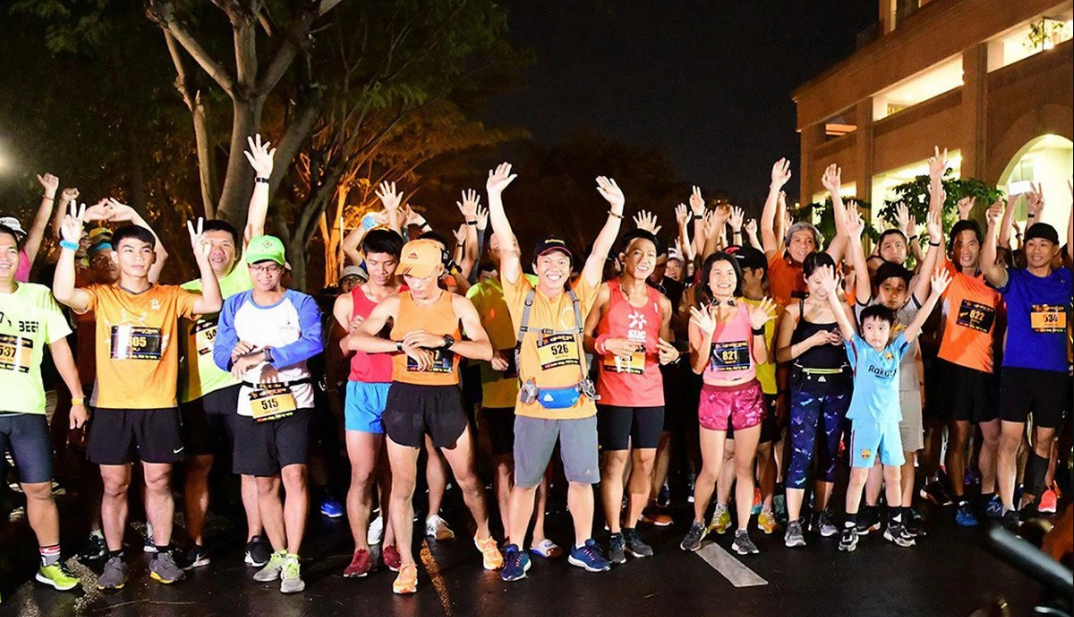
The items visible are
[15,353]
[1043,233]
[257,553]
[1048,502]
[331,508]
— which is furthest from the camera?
[331,508]

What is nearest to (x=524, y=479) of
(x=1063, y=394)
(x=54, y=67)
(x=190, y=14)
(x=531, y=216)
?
(x=1063, y=394)

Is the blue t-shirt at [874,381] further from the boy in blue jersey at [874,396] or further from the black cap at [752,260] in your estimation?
the black cap at [752,260]

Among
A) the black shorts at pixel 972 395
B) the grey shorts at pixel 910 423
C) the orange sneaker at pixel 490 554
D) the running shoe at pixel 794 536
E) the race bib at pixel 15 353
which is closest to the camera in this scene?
the race bib at pixel 15 353

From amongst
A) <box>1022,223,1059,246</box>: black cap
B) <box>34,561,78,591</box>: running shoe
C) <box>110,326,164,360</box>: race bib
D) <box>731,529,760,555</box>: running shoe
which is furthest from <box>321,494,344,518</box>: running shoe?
<box>1022,223,1059,246</box>: black cap

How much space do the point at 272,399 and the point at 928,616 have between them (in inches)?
Result: 161

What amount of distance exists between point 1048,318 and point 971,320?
0.53m

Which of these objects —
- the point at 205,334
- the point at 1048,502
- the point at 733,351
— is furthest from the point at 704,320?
the point at 1048,502

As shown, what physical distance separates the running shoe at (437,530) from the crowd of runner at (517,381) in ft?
0.07

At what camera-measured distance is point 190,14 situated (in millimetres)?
10023

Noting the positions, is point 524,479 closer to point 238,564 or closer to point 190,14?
point 238,564

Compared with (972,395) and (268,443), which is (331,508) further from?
(972,395)

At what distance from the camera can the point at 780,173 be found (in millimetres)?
7230

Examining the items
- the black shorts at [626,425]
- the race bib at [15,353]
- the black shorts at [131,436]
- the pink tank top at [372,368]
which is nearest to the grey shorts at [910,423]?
the black shorts at [626,425]

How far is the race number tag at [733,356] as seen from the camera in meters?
5.75
